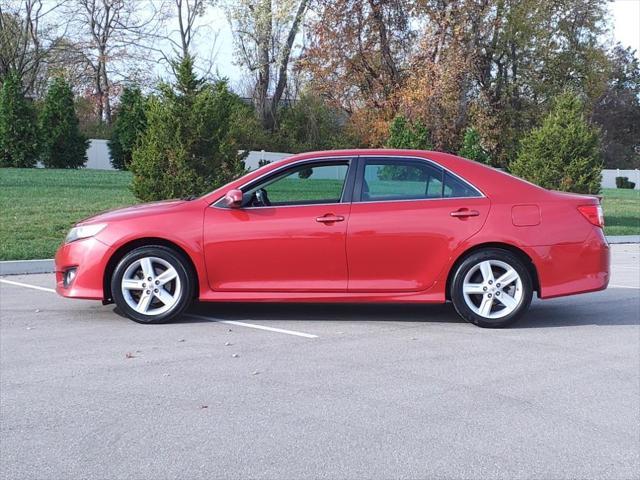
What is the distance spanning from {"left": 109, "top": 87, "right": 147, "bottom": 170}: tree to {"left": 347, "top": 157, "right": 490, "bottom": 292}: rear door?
23288mm

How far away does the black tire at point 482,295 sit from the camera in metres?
7.24

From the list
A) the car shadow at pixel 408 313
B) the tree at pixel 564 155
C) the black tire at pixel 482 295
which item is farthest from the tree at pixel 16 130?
the black tire at pixel 482 295

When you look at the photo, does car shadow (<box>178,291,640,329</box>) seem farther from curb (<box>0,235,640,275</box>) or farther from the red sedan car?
curb (<box>0,235,640,275</box>)

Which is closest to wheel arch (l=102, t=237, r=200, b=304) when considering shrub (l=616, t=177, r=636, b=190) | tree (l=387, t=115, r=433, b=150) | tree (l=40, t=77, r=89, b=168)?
tree (l=387, t=115, r=433, b=150)

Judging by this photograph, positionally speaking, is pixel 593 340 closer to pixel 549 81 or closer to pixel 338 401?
pixel 338 401

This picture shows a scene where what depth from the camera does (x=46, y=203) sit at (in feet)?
56.0

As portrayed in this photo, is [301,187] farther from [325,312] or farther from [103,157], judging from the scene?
[103,157]

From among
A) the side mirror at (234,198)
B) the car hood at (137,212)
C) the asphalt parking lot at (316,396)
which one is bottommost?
the asphalt parking lot at (316,396)

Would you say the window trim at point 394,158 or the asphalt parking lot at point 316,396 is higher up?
the window trim at point 394,158

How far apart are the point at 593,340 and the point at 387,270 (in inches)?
74.2

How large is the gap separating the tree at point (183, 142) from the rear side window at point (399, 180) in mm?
6683

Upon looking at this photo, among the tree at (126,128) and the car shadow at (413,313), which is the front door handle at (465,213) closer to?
the car shadow at (413,313)

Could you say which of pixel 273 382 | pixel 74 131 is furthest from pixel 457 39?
pixel 273 382

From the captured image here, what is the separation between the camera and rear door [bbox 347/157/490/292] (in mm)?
7184
